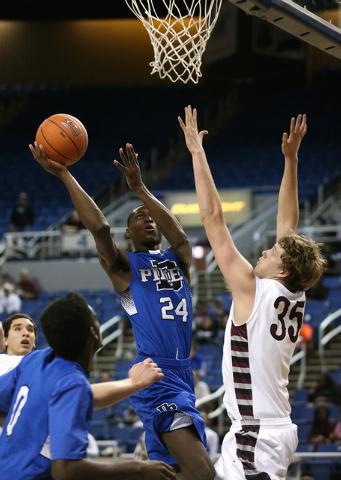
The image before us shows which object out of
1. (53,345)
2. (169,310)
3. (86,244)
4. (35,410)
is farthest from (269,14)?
(86,244)

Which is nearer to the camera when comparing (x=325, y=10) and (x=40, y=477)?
(x=40, y=477)

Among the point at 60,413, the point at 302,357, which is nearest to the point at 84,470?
the point at 60,413

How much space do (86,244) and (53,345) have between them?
520 inches

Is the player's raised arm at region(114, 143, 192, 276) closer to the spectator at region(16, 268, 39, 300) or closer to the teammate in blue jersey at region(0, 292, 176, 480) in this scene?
the teammate in blue jersey at region(0, 292, 176, 480)

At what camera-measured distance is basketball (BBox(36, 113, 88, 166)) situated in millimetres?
4239

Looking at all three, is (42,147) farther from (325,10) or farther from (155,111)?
(155,111)

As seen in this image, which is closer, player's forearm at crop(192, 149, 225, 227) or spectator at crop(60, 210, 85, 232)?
player's forearm at crop(192, 149, 225, 227)

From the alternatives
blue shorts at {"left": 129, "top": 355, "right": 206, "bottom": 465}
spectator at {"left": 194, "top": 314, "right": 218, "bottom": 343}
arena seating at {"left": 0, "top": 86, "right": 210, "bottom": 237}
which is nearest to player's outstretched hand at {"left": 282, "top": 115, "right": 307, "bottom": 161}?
blue shorts at {"left": 129, "top": 355, "right": 206, "bottom": 465}

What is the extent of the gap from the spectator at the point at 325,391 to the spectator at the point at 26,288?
24.9ft

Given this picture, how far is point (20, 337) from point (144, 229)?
Result: 1.14m

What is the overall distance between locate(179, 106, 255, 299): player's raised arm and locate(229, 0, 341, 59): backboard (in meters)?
1.13

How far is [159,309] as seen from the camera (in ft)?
13.7

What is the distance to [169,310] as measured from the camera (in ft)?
13.7

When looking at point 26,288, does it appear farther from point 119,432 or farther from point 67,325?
point 67,325
